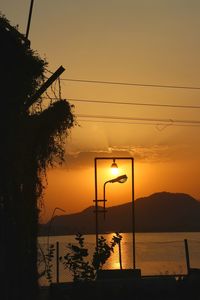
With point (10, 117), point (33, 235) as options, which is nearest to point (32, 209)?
point (33, 235)

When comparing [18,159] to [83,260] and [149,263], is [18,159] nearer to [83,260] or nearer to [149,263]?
[83,260]

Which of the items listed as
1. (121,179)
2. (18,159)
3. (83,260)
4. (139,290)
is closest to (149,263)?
(121,179)

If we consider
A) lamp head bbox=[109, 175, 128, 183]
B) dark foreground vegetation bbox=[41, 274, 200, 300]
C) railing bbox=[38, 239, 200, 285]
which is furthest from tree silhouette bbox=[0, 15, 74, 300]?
lamp head bbox=[109, 175, 128, 183]

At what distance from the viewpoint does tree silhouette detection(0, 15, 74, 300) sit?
999cm

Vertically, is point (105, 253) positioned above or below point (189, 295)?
above

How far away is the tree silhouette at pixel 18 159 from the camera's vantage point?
9995 mm

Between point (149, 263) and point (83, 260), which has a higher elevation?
point (149, 263)

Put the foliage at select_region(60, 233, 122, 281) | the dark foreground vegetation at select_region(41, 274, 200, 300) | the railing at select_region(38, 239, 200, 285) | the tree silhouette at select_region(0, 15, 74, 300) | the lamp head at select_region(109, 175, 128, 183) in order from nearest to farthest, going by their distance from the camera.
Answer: the tree silhouette at select_region(0, 15, 74, 300)
the foliage at select_region(60, 233, 122, 281)
the dark foreground vegetation at select_region(41, 274, 200, 300)
the railing at select_region(38, 239, 200, 285)
the lamp head at select_region(109, 175, 128, 183)

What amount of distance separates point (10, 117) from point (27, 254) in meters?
2.32

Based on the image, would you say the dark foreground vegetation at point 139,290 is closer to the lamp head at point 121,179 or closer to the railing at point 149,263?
the railing at point 149,263

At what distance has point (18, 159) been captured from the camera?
34.2ft

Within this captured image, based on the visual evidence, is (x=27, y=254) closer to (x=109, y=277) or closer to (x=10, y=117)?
(x=10, y=117)

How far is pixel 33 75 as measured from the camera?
1084 centimetres

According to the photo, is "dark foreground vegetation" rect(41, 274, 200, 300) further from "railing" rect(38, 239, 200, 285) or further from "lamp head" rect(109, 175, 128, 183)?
"lamp head" rect(109, 175, 128, 183)
